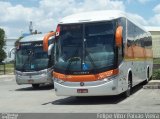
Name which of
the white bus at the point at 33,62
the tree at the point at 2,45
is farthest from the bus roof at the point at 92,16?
the tree at the point at 2,45

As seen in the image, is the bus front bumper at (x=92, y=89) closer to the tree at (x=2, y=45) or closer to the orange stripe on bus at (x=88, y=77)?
the orange stripe on bus at (x=88, y=77)

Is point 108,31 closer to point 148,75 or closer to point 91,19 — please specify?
point 91,19

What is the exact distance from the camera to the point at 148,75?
86.4 ft

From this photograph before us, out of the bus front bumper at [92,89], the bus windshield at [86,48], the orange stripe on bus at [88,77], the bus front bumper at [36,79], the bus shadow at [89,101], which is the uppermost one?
the bus windshield at [86,48]

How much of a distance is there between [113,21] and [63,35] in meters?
1.99

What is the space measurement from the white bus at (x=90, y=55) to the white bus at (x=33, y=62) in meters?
7.65

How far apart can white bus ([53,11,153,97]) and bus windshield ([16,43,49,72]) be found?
7.77m

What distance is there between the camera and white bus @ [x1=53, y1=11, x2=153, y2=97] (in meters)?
16.3

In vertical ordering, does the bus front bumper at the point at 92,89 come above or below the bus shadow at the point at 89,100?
above

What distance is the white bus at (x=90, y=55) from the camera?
1627 cm

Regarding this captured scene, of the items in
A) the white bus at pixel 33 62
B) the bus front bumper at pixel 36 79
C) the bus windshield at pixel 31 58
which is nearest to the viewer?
the bus front bumper at pixel 36 79

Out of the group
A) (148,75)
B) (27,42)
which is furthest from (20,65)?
(148,75)

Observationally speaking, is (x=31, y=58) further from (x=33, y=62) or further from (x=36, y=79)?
(x=36, y=79)

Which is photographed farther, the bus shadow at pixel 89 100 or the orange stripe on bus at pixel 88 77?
the bus shadow at pixel 89 100
